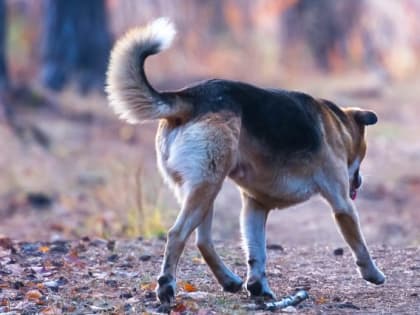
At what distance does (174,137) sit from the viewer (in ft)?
20.5

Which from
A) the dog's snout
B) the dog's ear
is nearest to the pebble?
the dog's snout

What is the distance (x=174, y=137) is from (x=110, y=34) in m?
13.5

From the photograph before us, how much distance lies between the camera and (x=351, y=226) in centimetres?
687

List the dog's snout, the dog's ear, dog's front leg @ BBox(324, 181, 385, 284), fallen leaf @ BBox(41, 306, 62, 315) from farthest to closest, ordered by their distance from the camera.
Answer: the dog's ear → the dog's snout → dog's front leg @ BBox(324, 181, 385, 284) → fallen leaf @ BBox(41, 306, 62, 315)

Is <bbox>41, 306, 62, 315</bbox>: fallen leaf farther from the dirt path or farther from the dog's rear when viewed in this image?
the dog's rear

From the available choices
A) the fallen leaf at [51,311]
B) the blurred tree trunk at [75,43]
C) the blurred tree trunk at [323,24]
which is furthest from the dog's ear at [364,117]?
the blurred tree trunk at [323,24]

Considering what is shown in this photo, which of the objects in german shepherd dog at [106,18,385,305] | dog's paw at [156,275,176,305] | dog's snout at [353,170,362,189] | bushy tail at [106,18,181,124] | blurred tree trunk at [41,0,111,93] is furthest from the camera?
blurred tree trunk at [41,0,111,93]

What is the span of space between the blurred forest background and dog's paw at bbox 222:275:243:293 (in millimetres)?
2755

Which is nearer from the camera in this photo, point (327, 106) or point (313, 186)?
point (313, 186)

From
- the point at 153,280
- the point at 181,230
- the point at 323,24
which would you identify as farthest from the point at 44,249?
the point at 323,24

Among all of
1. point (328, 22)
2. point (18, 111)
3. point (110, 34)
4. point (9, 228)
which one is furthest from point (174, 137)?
point (328, 22)

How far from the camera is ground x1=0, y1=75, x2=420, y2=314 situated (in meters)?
6.53

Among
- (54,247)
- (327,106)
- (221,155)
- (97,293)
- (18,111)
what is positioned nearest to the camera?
(221,155)

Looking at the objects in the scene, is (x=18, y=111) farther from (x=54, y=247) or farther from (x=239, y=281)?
(x=239, y=281)
